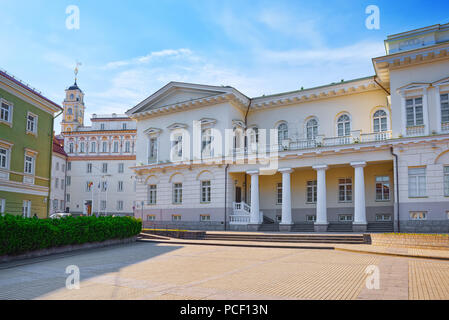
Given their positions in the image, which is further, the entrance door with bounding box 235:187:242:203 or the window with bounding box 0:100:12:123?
the entrance door with bounding box 235:187:242:203

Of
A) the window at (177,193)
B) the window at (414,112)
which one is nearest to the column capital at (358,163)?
the window at (414,112)

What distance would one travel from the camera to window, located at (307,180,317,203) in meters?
28.8

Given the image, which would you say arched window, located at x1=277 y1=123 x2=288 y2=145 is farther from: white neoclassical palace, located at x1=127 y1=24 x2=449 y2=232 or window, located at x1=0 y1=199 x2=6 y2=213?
window, located at x1=0 y1=199 x2=6 y2=213

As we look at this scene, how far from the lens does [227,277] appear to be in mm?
10539

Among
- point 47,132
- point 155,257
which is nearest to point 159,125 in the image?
point 47,132

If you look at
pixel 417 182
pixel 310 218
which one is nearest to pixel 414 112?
pixel 417 182

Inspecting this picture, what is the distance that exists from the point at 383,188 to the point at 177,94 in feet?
60.7

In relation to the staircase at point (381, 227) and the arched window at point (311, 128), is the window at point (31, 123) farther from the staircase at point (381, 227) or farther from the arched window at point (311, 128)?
the staircase at point (381, 227)

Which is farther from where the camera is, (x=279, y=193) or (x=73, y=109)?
(x=73, y=109)

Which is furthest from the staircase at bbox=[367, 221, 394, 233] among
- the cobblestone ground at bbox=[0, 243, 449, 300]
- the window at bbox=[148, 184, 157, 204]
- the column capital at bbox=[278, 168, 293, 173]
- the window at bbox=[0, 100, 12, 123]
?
the window at bbox=[0, 100, 12, 123]

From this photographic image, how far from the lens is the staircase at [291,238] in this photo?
20352 millimetres

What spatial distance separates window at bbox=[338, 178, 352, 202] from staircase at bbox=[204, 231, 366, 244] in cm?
695

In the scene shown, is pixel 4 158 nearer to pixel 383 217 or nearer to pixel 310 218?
pixel 310 218

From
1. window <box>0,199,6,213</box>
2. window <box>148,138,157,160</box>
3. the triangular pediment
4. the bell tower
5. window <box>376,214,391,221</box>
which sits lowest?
window <box>376,214,391,221</box>
